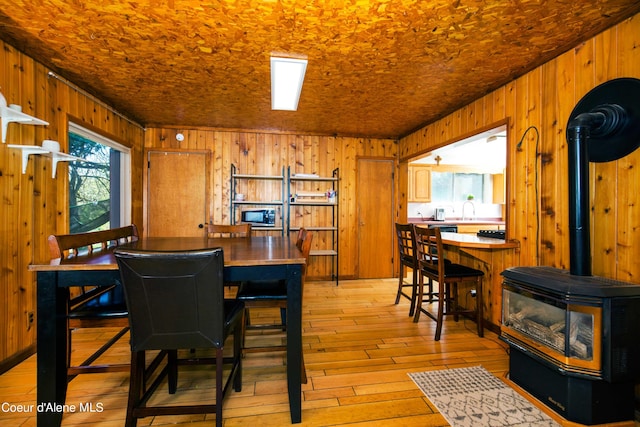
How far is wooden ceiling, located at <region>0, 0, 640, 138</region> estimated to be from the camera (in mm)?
1641

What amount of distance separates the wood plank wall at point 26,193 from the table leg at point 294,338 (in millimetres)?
2108

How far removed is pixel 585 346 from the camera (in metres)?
1.46

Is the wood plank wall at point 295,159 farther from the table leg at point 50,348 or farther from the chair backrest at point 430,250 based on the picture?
the table leg at point 50,348

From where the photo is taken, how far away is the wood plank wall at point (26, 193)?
6.51 feet

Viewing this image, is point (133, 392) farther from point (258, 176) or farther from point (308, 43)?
point (258, 176)

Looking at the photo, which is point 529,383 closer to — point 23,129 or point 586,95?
point 586,95

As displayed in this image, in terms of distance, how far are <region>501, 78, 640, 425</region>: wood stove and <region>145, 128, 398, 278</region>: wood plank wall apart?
284 cm

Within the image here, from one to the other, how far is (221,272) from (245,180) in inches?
130

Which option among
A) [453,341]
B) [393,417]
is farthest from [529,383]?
[393,417]

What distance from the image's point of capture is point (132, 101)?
315cm

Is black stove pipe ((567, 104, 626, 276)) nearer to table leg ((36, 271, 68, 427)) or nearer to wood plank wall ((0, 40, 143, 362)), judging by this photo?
table leg ((36, 271, 68, 427))

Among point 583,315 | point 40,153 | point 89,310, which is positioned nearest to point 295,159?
point 40,153

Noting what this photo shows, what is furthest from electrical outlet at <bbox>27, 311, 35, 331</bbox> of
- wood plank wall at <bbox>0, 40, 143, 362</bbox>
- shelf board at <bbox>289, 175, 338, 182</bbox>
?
shelf board at <bbox>289, 175, 338, 182</bbox>

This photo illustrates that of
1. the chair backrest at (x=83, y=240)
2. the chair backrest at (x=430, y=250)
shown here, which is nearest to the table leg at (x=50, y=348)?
the chair backrest at (x=83, y=240)
